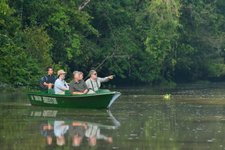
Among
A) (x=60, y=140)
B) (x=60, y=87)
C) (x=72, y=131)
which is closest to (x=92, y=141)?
(x=60, y=140)

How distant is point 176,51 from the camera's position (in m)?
71.1

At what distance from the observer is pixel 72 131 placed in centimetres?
2011

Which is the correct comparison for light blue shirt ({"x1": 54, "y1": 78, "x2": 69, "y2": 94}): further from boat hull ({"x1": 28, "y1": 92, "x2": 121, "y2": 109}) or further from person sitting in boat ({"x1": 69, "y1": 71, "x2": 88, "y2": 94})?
person sitting in boat ({"x1": 69, "y1": 71, "x2": 88, "y2": 94})

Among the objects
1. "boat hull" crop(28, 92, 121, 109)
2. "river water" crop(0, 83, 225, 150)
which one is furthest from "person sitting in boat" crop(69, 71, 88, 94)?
"river water" crop(0, 83, 225, 150)

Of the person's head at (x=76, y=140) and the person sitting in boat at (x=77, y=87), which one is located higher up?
the person sitting in boat at (x=77, y=87)

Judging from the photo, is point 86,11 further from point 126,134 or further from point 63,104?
point 126,134

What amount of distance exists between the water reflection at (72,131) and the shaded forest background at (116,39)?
2083cm

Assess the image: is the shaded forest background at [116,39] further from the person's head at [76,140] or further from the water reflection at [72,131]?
the person's head at [76,140]

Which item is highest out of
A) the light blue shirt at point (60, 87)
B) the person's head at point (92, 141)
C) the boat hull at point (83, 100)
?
the light blue shirt at point (60, 87)

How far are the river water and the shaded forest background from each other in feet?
57.6

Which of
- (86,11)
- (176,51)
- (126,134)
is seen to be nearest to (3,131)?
(126,134)

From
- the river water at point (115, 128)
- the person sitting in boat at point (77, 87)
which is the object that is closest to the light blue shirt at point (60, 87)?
the person sitting in boat at point (77, 87)

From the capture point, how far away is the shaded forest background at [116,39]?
47875 mm

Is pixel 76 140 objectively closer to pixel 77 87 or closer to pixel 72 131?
pixel 72 131
